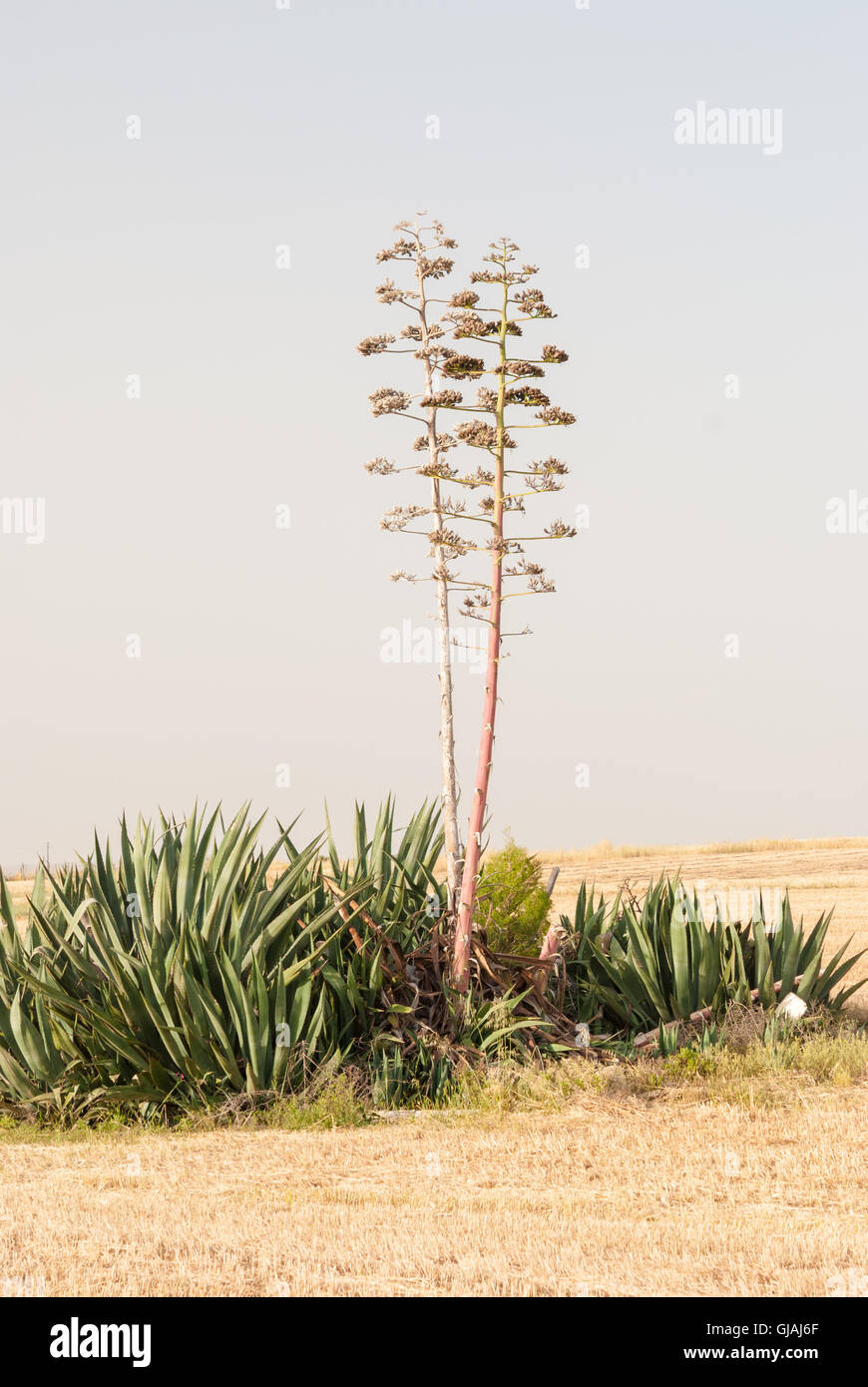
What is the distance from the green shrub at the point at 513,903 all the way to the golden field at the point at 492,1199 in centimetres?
253

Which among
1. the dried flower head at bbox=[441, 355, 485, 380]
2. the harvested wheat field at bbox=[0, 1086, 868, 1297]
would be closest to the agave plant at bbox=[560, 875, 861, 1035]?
the harvested wheat field at bbox=[0, 1086, 868, 1297]

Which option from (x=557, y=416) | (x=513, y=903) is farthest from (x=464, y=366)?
(x=513, y=903)

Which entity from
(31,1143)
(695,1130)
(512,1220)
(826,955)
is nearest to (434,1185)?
(512,1220)

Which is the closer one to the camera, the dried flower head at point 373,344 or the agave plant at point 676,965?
the agave plant at point 676,965

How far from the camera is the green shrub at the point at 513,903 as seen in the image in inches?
512

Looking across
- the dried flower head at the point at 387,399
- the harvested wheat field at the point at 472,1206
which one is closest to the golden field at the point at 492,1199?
the harvested wheat field at the point at 472,1206

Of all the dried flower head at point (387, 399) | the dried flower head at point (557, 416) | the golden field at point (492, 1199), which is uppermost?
the dried flower head at point (387, 399)

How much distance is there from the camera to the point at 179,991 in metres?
9.85

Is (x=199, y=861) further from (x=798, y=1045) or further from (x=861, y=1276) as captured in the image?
(x=861, y=1276)

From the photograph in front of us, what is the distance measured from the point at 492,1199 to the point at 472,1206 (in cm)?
20

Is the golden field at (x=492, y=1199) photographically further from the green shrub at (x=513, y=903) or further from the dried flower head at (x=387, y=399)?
the dried flower head at (x=387, y=399)

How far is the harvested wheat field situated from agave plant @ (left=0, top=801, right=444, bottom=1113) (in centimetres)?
63

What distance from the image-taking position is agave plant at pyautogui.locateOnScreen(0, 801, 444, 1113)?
9922mm
